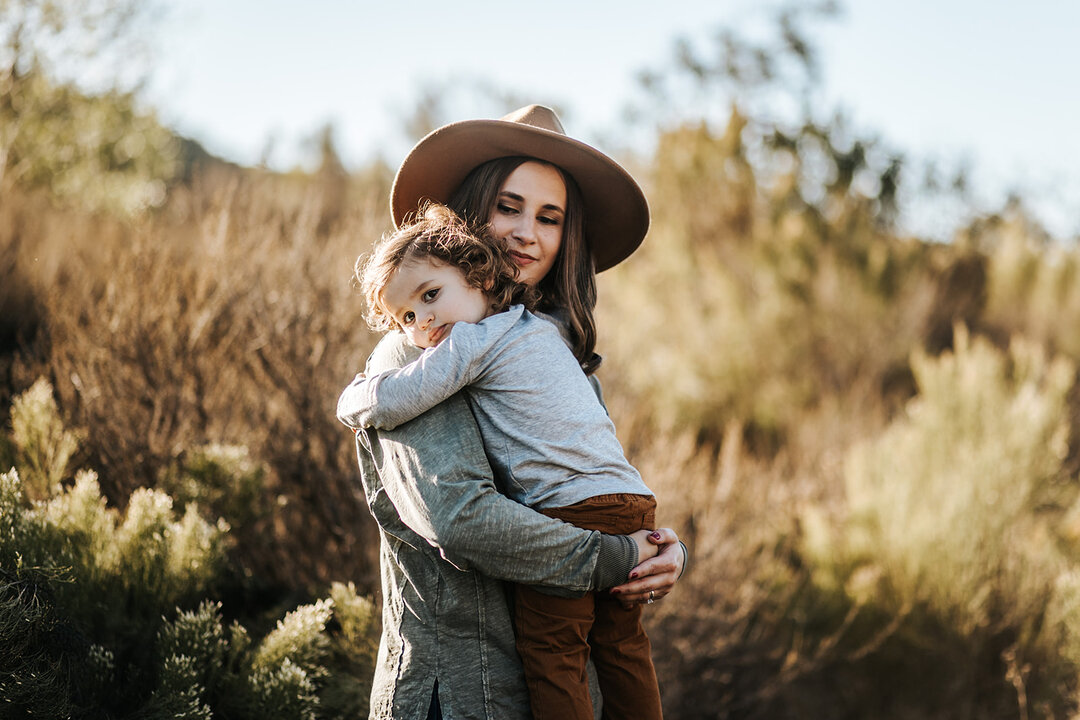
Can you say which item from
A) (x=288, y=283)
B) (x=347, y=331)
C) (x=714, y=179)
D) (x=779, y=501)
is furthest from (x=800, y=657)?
(x=714, y=179)

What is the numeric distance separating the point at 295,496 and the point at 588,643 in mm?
2407

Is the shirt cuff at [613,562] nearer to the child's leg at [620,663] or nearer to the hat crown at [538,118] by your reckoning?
the child's leg at [620,663]

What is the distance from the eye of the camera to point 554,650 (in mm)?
1619

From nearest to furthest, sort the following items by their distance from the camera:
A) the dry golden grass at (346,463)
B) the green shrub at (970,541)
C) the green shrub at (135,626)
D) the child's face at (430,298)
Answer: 1. the child's face at (430,298)
2. the green shrub at (135,626)
3. the dry golden grass at (346,463)
4. the green shrub at (970,541)

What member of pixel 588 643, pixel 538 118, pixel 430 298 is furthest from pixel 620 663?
pixel 538 118

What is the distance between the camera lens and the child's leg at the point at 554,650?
1.59 meters

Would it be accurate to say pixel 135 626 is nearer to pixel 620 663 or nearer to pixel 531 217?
pixel 620 663

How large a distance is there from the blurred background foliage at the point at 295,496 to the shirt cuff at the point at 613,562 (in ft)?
3.52

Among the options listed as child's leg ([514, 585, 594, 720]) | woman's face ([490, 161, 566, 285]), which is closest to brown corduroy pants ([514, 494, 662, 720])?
child's leg ([514, 585, 594, 720])

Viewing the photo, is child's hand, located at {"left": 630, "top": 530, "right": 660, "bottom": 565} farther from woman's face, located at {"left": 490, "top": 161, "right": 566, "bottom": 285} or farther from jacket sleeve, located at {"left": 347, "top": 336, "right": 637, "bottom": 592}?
woman's face, located at {"left": 490, "top": 161, "right": 566, "bottom": 285}

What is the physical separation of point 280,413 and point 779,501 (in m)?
3.48

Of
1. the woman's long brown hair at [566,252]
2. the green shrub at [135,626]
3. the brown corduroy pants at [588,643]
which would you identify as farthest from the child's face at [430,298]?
the green shrub at [135,626]

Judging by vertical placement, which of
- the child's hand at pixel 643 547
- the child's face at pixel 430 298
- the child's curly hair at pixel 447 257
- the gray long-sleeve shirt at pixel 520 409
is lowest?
the child's hand at pixel 643 547

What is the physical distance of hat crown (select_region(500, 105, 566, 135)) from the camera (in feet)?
7.26
